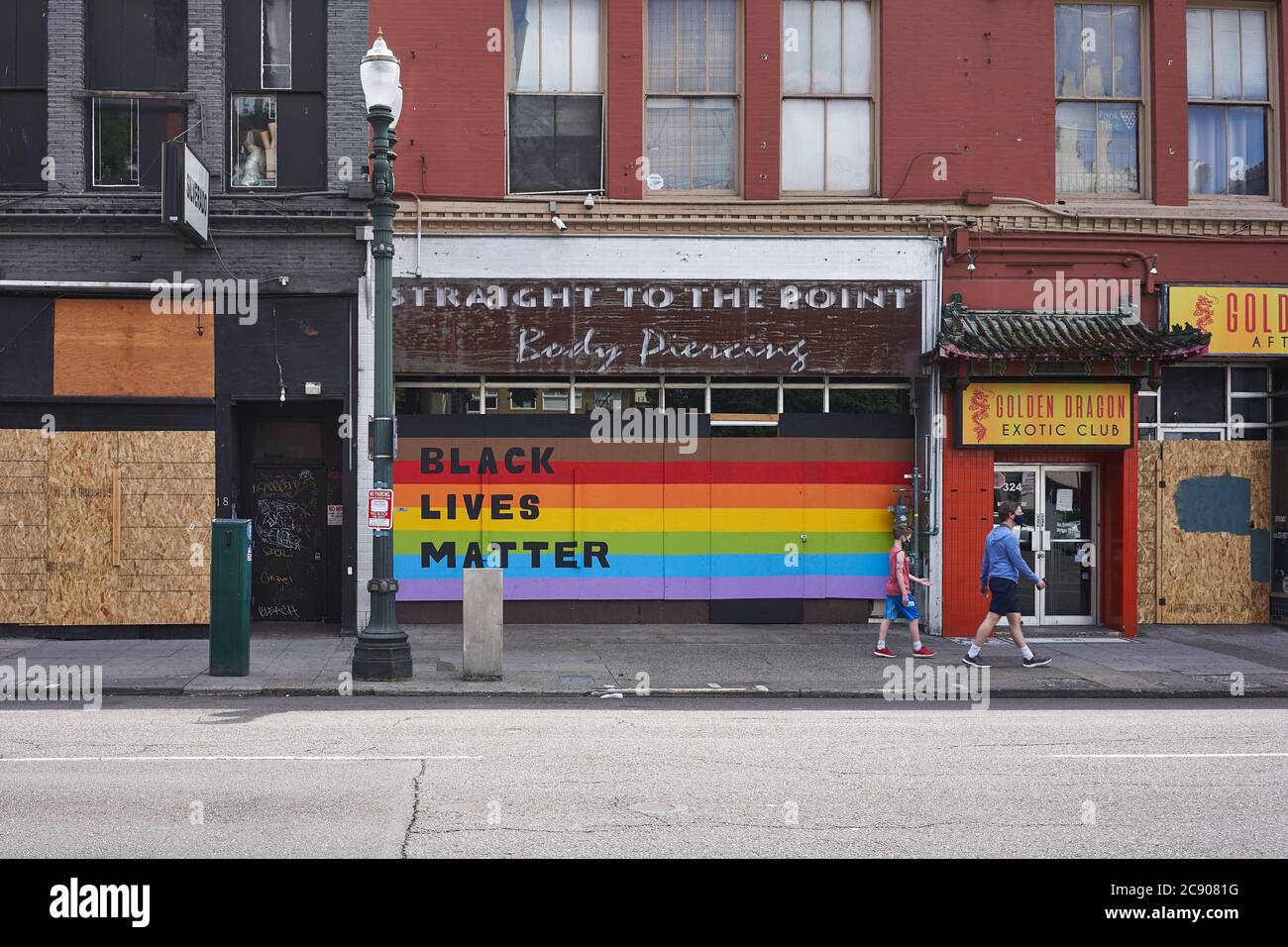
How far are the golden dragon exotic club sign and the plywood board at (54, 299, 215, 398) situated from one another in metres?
10.5

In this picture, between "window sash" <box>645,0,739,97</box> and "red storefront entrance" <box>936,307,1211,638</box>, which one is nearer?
"red storefront entrance" <box>936,307,1211,638</box>

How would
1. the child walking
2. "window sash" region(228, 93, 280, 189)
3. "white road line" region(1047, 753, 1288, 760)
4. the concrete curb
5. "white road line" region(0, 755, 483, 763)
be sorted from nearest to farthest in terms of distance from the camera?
1. "white road line" region(0, 755, 483, 763)
2. "white road line" region(1047, 753, 1288, 760)
3. the concrete curb
4. the child walking
5. "window sash" region(228, 93, 280, 189)

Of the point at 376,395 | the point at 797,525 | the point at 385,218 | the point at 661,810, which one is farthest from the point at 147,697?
the point at 797,525

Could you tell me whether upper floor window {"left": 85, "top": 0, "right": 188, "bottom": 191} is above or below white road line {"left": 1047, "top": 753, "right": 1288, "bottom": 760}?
above

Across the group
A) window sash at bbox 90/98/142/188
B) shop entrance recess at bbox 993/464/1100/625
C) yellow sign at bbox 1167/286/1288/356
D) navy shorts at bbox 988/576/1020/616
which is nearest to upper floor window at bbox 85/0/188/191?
window sash at bbox 90/98/142/188

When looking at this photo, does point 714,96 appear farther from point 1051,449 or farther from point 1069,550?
point 1069,550

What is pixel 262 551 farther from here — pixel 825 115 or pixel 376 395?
pixel 825 115

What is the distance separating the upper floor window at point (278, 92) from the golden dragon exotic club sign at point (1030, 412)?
9.60 metres

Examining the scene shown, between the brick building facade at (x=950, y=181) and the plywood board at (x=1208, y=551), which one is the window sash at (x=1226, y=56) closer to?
the brick building facade at (x=950, y=181)

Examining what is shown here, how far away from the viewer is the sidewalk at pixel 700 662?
11.7 m

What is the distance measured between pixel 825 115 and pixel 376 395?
27.0 feet

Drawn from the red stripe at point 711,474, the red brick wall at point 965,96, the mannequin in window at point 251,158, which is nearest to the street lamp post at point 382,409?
the red stripe at point 711,474

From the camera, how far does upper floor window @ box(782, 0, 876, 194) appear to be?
16.3 metres

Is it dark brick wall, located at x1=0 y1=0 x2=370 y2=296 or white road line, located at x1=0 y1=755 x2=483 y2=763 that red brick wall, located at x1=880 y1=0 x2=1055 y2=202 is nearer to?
dark brick wall, located at x1=0 y1=0 x2=370 y2=296
